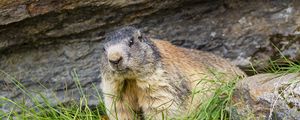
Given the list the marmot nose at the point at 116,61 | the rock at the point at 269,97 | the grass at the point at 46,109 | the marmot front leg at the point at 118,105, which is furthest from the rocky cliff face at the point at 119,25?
the rock at the point at 269,97

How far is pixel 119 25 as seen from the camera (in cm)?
780

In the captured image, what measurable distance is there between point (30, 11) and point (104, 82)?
3.93ft

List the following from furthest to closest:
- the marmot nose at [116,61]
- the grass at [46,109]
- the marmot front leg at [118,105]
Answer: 1. the grass at [46,109]
2. the marmot front leg at [118,105]
3. the marmot nose at [116,61]

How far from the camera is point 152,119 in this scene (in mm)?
6820

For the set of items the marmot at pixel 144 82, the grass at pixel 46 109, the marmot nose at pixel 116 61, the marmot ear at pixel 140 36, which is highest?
the marmot ear at pixel 140 36

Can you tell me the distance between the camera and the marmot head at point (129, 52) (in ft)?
21.4

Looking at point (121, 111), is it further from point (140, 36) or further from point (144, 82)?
point (140, 36)

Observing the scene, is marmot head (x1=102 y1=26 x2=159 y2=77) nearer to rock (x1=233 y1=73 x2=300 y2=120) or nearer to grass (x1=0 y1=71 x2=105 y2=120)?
grass (x1=0 y1=71 x2=105 y2=120)

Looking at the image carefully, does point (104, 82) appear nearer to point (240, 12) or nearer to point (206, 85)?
point (206, 85)

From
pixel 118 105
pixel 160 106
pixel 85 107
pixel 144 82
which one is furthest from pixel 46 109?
pixel 160 106

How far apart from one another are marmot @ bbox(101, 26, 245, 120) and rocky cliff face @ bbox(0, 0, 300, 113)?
0.77 metres

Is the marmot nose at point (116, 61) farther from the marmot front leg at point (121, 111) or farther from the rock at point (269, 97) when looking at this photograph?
the rock at point (269, 97)

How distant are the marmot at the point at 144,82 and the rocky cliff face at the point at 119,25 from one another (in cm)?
77

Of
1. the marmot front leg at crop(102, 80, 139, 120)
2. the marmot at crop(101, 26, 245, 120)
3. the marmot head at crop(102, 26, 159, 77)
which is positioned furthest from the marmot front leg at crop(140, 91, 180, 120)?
the marmot head at crop(102, 26, 159, 77)
